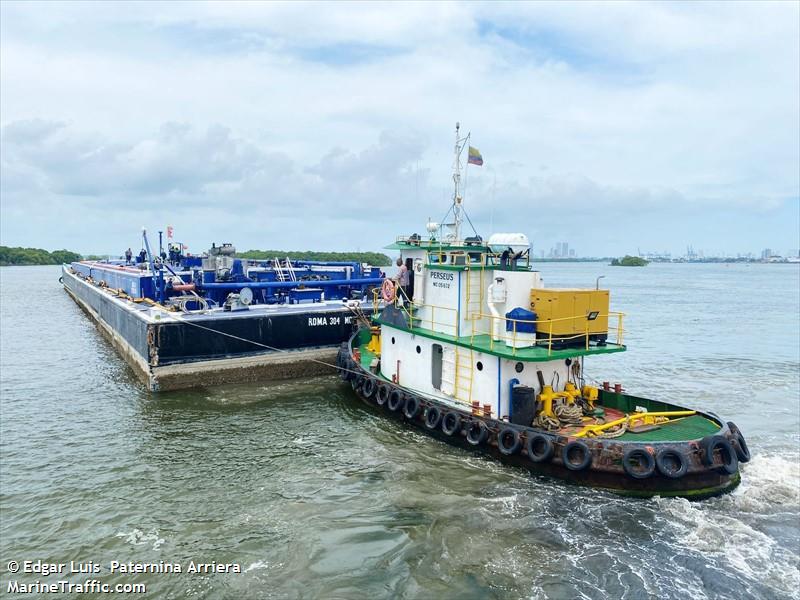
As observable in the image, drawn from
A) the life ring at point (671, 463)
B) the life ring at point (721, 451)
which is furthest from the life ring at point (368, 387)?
the life ring at point (721, 451)

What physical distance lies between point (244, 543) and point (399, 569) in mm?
2599

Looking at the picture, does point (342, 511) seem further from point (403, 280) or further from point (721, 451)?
point (721, 451)

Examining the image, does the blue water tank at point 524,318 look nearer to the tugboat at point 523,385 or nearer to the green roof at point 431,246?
the tugboat at point 523,385

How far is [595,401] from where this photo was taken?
12.8 meters

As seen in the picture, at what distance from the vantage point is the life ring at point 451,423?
1195 centimetres

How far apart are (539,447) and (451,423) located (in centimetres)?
227

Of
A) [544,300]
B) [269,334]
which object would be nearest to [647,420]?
[544,300]

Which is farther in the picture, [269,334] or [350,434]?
[269,334]

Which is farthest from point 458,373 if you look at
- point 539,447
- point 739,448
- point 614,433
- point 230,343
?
point 230,343

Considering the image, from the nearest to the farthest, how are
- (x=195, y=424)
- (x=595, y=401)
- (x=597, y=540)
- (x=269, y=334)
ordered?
1. (x=597, y=540)
2. (x=595, y=401)
3. (x=195, y=424)
4. (x=269, y=334)

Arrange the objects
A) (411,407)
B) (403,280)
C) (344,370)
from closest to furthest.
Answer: (411,407)
(403,280)
(344,370)

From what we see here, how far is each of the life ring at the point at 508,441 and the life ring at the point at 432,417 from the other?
69.3 inches

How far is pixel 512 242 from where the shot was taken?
12.2 m

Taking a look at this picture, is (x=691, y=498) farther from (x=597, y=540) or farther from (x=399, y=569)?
(x=399, y=569)
